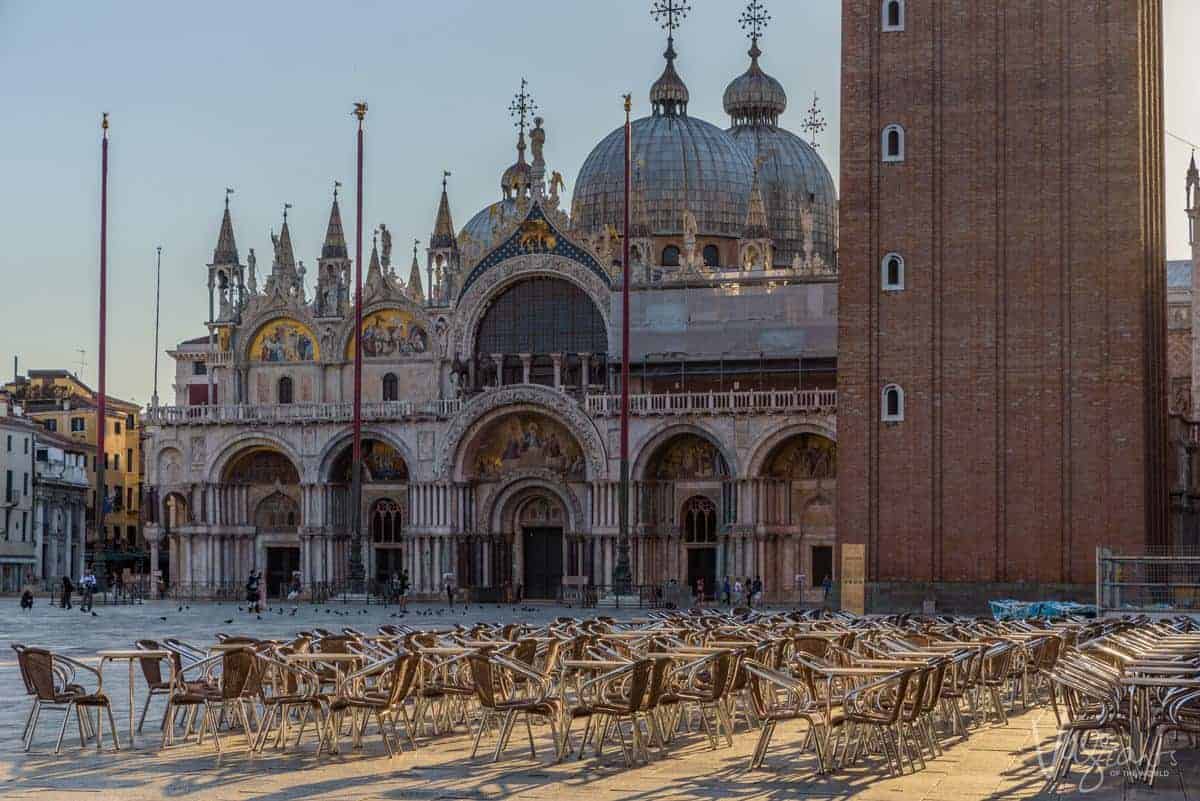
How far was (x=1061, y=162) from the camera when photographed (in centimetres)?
4844

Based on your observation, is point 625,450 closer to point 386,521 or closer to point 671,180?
point 386,521

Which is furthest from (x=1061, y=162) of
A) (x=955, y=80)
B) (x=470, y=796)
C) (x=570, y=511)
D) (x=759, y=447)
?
(x=470, y=796)

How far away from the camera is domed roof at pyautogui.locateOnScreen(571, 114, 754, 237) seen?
78750mm

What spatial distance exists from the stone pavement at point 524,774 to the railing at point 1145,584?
20404 mm

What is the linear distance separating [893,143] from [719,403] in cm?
1629

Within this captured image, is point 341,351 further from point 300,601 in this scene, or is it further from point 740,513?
point 740,513

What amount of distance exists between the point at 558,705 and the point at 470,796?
2.61 meters

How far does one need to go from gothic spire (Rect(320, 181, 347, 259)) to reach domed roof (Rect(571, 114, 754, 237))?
870 centimetres

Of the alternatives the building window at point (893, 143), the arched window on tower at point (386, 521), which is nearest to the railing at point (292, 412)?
the arched window on tower at point (386, 521)

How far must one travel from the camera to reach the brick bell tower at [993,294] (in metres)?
48.0

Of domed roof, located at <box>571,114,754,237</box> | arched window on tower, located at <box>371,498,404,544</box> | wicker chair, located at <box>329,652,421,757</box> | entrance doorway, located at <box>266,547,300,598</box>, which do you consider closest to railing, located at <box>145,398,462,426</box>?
arched window on tower, located at <box>371,498,404,544</box>

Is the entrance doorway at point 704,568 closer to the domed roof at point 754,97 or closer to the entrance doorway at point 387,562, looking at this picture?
the entrance doorway at point 387,562

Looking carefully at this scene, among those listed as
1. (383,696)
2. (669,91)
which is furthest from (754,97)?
(383,696)

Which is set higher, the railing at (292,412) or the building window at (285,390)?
the building window at (285,390)
